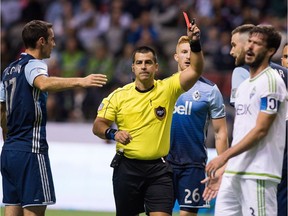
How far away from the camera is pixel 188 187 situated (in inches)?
387

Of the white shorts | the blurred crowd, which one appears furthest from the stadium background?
the white shorts

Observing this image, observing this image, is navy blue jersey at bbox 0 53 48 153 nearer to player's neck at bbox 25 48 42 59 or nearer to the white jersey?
player's neck at bbox 25 48 42 59

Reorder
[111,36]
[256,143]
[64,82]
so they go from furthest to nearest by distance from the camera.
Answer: [111,36], [64,82], [256,143]

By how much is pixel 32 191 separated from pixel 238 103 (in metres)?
2.21

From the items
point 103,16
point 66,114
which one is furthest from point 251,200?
point 103,16

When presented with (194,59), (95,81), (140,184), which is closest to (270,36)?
(194,59)

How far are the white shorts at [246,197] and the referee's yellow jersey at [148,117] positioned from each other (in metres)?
1.18

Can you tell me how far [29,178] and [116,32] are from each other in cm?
1018

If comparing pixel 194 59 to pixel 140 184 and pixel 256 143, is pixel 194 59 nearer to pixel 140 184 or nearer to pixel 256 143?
pixel 256 143

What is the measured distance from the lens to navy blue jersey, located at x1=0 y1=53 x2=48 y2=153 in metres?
8.89

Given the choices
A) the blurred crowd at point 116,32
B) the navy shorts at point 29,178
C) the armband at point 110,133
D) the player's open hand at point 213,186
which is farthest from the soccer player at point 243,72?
the blurred crowd at point 116,32

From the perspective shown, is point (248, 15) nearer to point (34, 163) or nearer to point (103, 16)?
point (103, 16)

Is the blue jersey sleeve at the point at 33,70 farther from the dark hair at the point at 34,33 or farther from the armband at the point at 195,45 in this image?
the armband at the point at 195,45

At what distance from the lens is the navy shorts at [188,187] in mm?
9812
